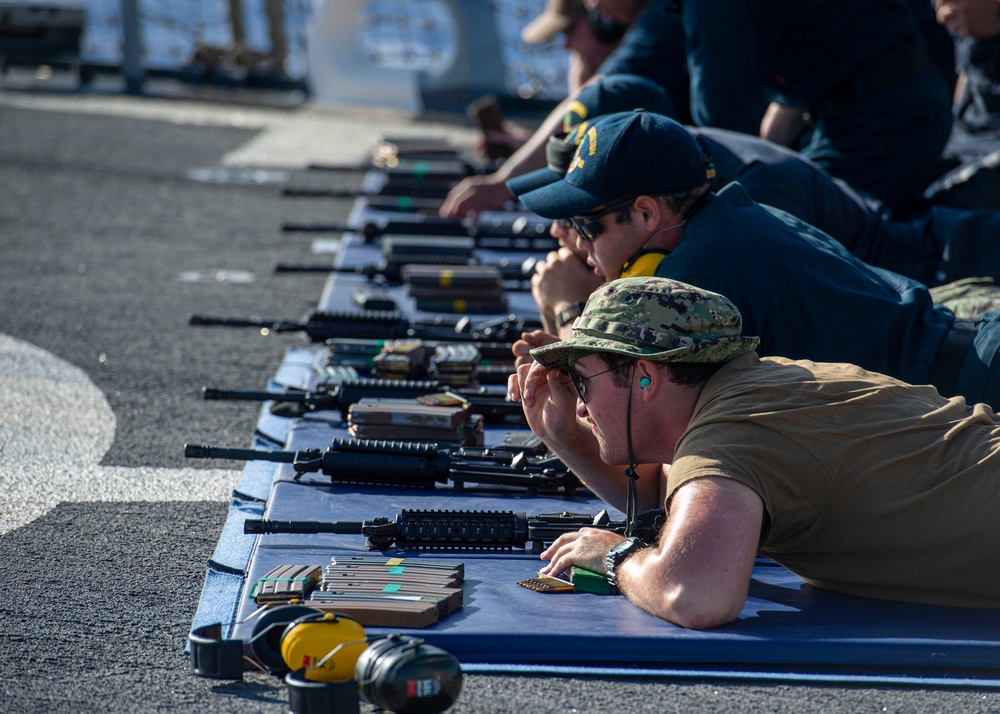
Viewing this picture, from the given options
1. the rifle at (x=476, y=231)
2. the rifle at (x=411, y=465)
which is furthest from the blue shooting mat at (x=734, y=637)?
the rifle at (x=476, y=231)

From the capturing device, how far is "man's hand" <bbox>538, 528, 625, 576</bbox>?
9.27 feet

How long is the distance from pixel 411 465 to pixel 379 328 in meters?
1.55

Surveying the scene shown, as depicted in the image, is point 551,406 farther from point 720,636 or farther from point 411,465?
point 720,636

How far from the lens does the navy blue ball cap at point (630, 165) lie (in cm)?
344

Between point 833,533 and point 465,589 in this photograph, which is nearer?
point 833,533

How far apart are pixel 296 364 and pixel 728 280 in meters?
2.57

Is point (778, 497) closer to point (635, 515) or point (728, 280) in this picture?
point (635, 515)

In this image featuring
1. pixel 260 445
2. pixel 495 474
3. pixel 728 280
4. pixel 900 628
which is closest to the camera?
pixel 900 628

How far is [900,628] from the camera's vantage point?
2.63 metres

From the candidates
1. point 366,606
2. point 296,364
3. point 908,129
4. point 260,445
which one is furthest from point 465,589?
point 908,129

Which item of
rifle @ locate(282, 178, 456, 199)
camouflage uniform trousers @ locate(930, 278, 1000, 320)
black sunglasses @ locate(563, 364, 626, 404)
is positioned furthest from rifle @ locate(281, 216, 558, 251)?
black sunglasses @ locate(563, 364, 626, 404)

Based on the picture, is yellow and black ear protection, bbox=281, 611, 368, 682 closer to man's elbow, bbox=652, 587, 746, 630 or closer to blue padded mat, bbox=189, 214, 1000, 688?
blue padded mat, bbox=189, 214, 1000, 688

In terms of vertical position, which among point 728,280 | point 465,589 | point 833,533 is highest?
point 728,280

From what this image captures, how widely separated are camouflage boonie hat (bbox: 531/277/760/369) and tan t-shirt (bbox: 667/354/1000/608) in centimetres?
8
